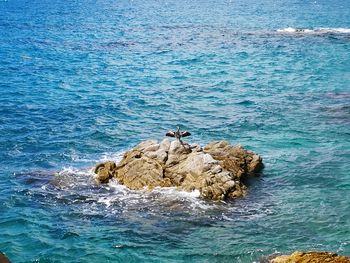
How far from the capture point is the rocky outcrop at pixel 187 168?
28656mm

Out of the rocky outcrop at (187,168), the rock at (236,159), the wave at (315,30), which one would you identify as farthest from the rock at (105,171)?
the wave at (315,30)

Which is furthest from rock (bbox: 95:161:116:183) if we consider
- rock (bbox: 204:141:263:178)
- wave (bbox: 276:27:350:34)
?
wave (bbox: 276:27:350:34)

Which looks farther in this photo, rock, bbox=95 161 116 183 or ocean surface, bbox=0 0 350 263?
rock, bbox=95 161 116 183

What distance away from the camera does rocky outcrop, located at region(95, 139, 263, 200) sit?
94.0ft

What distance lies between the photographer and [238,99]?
4994 cm

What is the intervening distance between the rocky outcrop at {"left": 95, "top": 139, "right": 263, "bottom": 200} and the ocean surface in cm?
84

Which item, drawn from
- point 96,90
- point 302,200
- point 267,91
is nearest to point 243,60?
point 267,91

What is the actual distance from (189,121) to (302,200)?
1610cm

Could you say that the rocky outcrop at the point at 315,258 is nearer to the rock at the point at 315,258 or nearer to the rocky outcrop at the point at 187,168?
the rock at the point at 315,258

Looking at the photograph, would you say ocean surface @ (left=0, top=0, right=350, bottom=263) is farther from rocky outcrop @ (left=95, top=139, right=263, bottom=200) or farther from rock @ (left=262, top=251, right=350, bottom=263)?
rock @ (left=262, top=251, right=350, bottom=263)

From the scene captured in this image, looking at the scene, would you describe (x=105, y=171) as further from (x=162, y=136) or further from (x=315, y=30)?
(x=315, y=30)

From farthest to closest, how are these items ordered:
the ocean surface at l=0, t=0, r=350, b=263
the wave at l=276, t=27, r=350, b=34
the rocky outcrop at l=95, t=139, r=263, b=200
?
1. the wave at l=276, t=27, r=350, b=34
2. the rocky outcrop at l=95, t=139, r=263, b=200
3. the ocean surface at l=0, t=0, r=350, b=263

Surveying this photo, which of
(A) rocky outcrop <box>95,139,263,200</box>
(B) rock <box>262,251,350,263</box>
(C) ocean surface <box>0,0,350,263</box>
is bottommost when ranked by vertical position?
(C) ocean surface <box>0,0,350,263</box>

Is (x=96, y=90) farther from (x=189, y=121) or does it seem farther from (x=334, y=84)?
(x=334, y=84)
